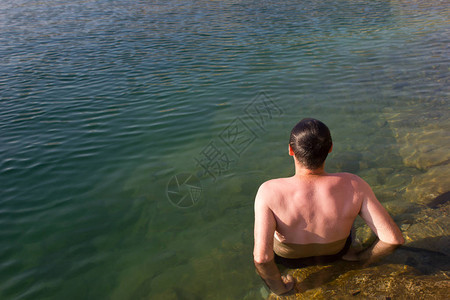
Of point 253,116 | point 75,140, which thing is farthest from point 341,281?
point 75,140

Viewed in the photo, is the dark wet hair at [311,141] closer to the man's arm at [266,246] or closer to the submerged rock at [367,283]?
the man's arm at [266,246]

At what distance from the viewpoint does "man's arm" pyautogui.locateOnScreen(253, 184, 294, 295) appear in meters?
2.86

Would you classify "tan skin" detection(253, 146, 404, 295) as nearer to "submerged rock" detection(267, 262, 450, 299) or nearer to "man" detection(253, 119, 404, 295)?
"man" detection(253, 119, 404, 295)

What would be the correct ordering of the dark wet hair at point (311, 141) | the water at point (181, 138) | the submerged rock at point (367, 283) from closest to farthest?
1. the dark wet hair at point (311, 141)
2. the submerged rock at point (367, 283)
3. the water at point (181, 138)

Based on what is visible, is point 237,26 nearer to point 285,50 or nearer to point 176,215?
point 285,50

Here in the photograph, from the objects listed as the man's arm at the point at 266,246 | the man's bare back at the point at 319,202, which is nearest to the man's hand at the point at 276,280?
the man's arm at the point at 266,246

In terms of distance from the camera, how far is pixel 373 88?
855cm

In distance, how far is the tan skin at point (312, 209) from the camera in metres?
2.81

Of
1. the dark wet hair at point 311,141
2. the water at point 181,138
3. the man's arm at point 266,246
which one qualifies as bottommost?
the water at point 181,138

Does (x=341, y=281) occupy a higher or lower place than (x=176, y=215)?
higher

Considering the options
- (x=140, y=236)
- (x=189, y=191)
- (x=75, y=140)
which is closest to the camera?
(x=140, y=236)

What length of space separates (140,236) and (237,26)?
13.6m

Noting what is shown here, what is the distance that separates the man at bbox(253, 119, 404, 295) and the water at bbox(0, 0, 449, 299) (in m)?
1.01

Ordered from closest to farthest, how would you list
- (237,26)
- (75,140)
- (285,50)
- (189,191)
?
(189,191) → (75,140) → (285,50) → (237,26)
